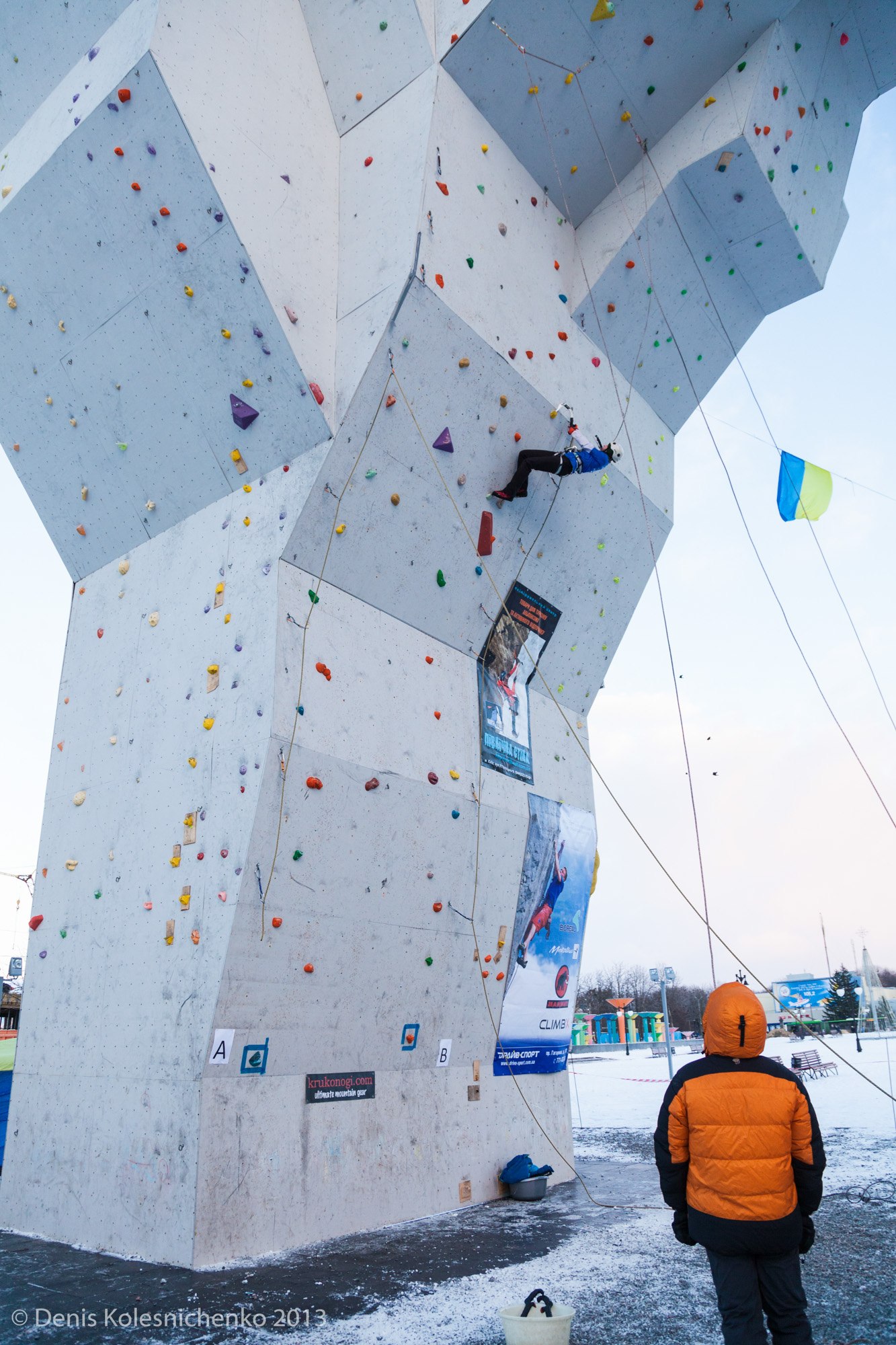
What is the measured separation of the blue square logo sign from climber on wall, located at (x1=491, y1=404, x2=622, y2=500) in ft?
12.1

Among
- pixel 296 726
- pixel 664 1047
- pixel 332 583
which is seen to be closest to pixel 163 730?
pixel 296 726

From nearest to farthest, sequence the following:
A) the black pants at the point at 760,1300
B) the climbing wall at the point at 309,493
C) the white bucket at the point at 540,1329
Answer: the black pants at the point at 760,1300, the white bucket at the point at 540,1329, the climbing wall at the point at 309,493

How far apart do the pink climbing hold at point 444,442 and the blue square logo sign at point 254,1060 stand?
360 cm

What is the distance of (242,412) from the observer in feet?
18.0

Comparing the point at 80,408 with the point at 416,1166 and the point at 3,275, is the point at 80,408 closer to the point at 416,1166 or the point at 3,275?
the point at 3,275

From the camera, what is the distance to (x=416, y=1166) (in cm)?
559

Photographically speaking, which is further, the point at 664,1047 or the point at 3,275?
the point at 664,1047

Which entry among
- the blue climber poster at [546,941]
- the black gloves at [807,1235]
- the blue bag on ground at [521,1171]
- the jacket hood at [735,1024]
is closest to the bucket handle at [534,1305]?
the black gloves at [807,1235]

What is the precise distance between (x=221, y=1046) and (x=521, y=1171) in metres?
2.66

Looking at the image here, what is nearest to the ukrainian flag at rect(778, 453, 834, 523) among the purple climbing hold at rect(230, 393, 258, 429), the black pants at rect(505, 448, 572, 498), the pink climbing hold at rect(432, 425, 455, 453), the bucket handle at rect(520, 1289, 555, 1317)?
the black pants at rect(505, 448, 572, 498)

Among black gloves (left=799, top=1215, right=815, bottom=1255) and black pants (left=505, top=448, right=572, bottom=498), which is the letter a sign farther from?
black pants (left=505, top=448, right=572, bottom=498)

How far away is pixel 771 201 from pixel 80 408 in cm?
506

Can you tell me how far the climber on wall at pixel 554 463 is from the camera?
6.15 meters

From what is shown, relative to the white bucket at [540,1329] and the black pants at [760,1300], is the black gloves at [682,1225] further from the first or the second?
the white bucket at [540,1329]
